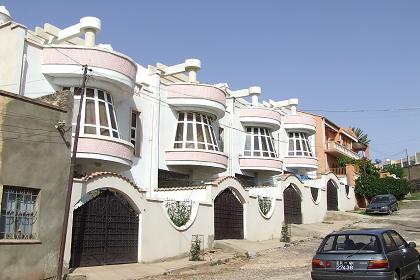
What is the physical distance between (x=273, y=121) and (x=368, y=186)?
1429cm

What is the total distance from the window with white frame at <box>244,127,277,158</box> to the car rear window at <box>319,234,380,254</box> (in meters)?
21.4

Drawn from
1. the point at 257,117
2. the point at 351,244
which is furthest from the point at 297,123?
the point at 351,244

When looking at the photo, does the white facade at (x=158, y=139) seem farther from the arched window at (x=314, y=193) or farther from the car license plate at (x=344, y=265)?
the car license plate at (x=344, y=265)

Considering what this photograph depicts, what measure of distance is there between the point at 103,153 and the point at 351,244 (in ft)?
37.8

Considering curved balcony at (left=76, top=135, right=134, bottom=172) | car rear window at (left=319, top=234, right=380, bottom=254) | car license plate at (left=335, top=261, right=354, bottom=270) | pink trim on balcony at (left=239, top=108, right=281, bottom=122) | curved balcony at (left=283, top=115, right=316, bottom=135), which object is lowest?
car license plate at (left=335, top=261, right=354, bottom=270)

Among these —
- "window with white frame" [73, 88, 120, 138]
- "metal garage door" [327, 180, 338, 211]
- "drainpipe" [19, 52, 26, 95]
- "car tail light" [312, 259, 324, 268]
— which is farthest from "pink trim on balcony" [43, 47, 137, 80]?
"metal garage door" [327, 180, 338, 211]

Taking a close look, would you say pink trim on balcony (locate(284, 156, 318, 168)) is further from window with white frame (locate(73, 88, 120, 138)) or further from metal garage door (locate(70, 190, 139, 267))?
metal garage door (locate(70, 190, 139, 267))

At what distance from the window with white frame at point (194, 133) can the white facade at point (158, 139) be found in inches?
2.2

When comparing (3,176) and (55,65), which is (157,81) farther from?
(3,176)

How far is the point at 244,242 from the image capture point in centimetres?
2109

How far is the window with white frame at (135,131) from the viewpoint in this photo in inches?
905

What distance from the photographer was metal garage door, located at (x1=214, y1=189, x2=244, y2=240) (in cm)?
2061

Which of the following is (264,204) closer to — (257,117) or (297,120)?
(257,117)

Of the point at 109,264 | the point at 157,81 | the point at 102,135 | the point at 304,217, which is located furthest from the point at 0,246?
the point at 304,217
